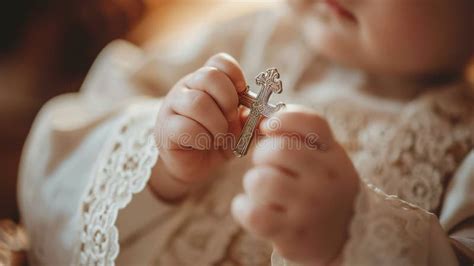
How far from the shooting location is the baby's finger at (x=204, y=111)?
0.46m

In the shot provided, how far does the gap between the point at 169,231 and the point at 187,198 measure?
47 mm

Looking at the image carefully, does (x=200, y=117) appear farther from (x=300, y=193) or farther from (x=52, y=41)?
(x=52, y=41)

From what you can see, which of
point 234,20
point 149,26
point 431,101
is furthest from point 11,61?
point 431,101

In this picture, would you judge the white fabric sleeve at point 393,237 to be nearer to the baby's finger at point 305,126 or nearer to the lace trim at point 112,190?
the baby's finger at point 305,126

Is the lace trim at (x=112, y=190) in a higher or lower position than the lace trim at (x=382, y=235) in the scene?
lower

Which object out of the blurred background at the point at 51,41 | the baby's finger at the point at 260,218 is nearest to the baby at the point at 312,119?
the baby's finger at the point at 260,218

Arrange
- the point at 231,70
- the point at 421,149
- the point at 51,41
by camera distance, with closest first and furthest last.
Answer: the point at 231,70, the point at 421,149, the point at 51,41

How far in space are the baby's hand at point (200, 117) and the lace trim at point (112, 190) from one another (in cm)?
4

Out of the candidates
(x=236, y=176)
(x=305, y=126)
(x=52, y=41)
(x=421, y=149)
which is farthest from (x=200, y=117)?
(x=52, y=41)

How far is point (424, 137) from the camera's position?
0.66m

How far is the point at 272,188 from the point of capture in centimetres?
39

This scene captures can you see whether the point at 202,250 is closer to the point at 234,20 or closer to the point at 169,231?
the point at 169,231

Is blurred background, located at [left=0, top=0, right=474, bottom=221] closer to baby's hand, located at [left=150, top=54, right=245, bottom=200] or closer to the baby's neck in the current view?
the baby's neck

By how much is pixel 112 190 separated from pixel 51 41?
2.02 ft
